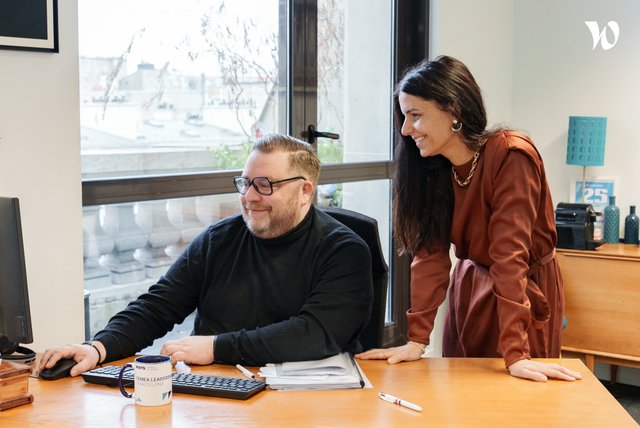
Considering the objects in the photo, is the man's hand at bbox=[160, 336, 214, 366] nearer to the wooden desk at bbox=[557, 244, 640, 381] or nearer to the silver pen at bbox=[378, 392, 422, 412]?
the silver pen at bbox=[378, 392, 422, 412]

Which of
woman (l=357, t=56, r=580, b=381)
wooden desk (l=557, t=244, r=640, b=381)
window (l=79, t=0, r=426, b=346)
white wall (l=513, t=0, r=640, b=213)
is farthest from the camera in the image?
white wall (l=513, t=0, r=640, b=213)

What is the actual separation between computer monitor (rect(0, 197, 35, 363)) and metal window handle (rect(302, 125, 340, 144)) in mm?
2067

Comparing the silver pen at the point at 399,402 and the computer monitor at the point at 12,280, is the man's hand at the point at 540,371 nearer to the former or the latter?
the silver pen at the point at 399,402

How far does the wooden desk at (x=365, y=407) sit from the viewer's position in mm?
1685

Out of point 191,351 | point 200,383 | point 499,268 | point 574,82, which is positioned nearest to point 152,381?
point 200,383

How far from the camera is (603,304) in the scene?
4.11 metres

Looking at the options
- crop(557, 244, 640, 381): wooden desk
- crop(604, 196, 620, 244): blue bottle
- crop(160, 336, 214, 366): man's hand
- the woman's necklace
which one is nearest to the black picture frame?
crop(160, 336, 214, 366): man's hand

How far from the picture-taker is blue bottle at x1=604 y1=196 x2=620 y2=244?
14.3ft

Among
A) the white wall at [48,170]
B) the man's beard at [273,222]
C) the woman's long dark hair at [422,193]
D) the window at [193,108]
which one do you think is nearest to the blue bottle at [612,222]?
the window at [193,108]

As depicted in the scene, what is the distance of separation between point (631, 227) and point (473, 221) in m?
2.29

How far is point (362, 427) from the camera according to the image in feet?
5.41

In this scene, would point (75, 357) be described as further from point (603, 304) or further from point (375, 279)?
point (603, 304)

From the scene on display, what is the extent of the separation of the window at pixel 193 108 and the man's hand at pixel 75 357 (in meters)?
0.81

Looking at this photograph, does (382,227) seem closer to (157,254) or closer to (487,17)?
(487,17)
